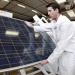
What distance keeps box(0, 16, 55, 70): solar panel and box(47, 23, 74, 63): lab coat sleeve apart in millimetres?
146

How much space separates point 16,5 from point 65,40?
33.4 ft

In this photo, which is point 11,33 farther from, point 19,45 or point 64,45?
point 64,45

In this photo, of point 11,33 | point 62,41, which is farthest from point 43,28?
point 11,33

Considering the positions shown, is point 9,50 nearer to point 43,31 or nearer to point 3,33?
point 3,33

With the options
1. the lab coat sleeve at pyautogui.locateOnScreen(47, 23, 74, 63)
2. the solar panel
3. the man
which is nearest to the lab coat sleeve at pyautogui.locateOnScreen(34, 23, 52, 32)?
the solar panel

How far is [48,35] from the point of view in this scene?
268cm

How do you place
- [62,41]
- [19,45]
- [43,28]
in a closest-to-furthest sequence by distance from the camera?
[19,45]
[62,41]
[43,28]

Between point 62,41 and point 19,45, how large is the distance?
682mm

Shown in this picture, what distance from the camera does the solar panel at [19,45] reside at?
1561 millimetres

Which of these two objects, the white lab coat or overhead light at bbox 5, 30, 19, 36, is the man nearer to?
the white lab coat

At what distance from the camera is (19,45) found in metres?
1.86

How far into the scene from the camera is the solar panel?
1.56 m

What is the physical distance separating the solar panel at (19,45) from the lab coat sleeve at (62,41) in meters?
0.15

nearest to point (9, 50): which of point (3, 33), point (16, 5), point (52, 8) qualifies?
point (3, 33)
